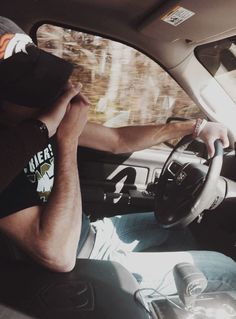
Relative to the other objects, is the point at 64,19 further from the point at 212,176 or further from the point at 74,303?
the point at 74,303

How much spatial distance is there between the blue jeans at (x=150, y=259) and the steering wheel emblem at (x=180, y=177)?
12.0 inches

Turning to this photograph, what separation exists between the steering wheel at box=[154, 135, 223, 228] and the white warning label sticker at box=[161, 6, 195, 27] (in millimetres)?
523

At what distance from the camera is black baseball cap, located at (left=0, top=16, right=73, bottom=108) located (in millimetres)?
1322

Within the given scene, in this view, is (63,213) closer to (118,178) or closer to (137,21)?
(137,21)

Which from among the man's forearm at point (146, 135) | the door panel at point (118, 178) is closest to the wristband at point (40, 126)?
the man's forearm at point (146, 135)

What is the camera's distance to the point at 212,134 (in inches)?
74.8

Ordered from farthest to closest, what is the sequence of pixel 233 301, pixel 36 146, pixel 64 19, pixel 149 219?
1. pixel 149 219
2. pixel 64 19
3. pixel 233 301
4. pixel 36 146

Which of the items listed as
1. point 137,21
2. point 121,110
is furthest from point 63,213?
point 121,110

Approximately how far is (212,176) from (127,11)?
0.78 meters

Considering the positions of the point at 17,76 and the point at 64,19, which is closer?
the point at 17,76

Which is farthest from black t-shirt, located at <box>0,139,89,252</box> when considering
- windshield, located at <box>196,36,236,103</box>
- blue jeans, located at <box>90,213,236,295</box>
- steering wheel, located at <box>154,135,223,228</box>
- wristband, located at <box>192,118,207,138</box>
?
windshield, located at <box>196,36,236,103</box>

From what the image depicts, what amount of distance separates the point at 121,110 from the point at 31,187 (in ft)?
3.79

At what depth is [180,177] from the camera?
1.93 meters

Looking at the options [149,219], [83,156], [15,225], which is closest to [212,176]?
[149,219]
